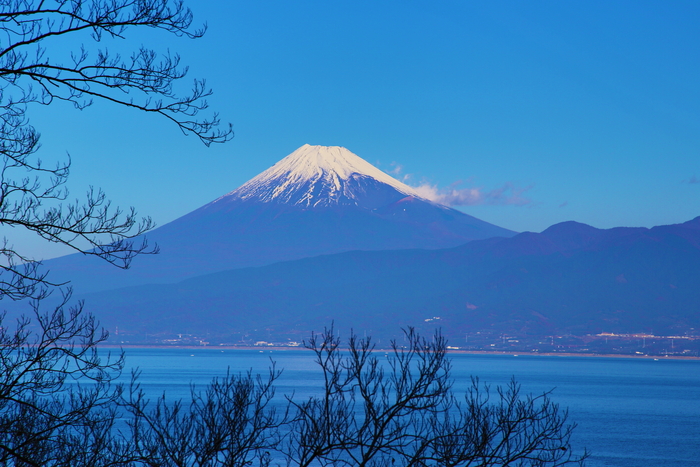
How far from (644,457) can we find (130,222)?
47939 mm

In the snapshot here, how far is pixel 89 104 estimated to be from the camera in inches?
253

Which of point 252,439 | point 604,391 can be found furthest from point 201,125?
point 604,391

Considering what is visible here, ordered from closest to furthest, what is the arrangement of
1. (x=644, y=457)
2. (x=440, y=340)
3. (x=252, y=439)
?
1. (x=252, y=439)
2. (x=440, y=340)
3. (x=644, y=457)

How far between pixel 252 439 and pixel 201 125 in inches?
187

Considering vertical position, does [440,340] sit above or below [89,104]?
below

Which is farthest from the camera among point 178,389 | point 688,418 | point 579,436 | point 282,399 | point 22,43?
point 178,389

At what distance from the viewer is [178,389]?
3757 inches

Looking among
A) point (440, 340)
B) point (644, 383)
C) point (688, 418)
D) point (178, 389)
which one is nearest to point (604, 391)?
point (644, 383)

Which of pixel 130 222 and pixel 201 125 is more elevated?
pixel 201 125

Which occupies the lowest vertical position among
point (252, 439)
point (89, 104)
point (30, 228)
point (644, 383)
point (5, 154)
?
point (644, 383)

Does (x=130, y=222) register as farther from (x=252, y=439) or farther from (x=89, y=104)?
(x=252, y=439)

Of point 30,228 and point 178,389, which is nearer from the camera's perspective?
point 30,228

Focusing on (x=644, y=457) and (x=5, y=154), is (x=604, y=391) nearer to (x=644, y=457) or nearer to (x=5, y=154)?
(x=644, y=457)

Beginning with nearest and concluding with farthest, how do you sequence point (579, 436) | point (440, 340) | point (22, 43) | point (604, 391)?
point (22, 43)
point (440, 340)
point (579, 436)
point (604, 391)
